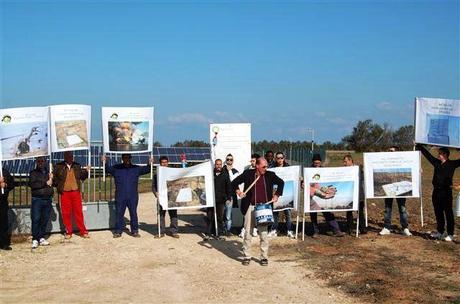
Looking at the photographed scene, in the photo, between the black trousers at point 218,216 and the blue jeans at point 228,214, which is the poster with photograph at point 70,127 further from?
the blue jeans at point 228,214

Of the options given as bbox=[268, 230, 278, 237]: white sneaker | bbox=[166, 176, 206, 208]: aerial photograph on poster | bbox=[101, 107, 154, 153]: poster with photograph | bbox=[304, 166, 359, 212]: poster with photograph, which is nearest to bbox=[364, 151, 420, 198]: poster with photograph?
bbox=[304, 166, 359, 212]: poster with photograph

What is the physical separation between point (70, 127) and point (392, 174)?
7969mm

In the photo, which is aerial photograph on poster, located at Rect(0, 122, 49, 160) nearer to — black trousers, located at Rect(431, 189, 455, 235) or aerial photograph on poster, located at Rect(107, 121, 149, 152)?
aerial photograph on poster, located at Rect(107, 121, 149, 152)

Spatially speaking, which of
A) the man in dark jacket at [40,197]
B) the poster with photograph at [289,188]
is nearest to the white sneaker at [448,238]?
the poster with photograph at [289,188]

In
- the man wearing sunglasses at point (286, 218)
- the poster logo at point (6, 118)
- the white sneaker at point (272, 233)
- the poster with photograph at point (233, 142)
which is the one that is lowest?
the white sneaker at point (272, 233)

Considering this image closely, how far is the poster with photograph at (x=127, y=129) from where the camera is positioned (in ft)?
40.9

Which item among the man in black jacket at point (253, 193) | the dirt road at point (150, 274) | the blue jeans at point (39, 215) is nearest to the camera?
the dirt road at point (150, 274)

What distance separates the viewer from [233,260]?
10.2 m

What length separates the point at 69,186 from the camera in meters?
12.0

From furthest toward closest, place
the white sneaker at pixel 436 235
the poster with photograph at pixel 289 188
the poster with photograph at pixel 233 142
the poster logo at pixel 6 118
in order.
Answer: the poster with photograph at pixel 233 142 → the poster with photograph at pixel 289 188 → the white sneaker at pixel 436 235 → the poster logo at pixel 6 118

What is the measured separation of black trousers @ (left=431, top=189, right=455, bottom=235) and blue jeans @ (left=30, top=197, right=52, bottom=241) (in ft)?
29.7

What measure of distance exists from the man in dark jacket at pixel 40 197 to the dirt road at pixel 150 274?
362mm

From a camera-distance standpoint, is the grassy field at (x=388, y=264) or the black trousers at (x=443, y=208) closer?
the grassy field at (x=388, y=264)

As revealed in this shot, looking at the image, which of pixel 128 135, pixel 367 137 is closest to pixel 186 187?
pixel 128 135
